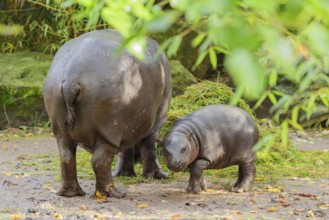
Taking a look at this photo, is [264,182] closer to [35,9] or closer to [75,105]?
[75,105]

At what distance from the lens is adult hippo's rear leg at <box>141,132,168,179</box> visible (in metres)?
5.60

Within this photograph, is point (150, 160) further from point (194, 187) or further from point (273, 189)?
point (273, 189)

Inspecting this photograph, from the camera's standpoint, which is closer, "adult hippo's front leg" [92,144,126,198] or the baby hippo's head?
"adult hippo's front leg" [92,144,126,198]

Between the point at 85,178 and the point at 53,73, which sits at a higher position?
the point at 53,73

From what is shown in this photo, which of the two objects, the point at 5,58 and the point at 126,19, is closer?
the point at 126,19

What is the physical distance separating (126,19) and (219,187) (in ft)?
13.1

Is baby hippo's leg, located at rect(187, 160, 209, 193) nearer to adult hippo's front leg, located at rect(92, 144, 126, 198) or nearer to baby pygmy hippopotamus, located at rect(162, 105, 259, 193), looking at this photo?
baby pygmy hippopotamus, located at rect(162, 105, 259, 193)

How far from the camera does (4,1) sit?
10.7 metres

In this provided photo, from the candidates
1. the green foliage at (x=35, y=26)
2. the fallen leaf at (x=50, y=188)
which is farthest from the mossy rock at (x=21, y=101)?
the fallen leaf at (x=50, y=188)

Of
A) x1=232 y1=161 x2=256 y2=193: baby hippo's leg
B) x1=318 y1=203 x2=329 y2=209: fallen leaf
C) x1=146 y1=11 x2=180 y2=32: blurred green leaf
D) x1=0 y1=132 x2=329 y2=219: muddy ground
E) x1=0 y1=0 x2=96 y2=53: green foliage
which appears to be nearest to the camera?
x1=146 y1=11 x2=180 y2=32: blurred green leaf

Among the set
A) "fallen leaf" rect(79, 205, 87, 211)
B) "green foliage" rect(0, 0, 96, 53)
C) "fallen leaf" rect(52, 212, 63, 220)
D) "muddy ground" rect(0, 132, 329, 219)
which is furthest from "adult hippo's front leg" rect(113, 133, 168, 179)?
"green foliage" rect(0, 0, 96, 53)

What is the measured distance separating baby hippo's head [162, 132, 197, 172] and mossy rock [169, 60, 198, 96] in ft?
16.3

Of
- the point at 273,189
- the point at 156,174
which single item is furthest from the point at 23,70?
the point at 273,189

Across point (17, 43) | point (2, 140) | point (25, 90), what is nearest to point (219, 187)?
point (2, 140)
